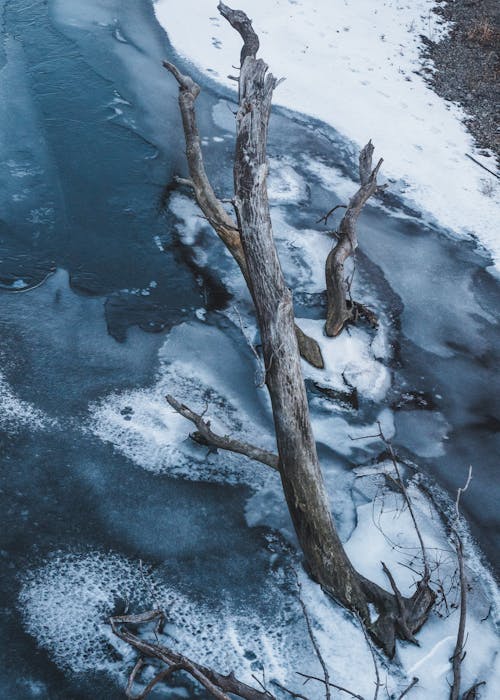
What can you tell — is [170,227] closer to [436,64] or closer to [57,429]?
[57,429]

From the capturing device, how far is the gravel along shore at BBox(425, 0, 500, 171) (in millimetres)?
9406

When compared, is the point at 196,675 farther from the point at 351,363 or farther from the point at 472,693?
the point at 351,363

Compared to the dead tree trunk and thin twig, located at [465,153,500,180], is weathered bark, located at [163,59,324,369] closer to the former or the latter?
the dead tree trunk

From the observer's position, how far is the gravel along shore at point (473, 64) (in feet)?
30.9

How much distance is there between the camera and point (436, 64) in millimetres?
10562

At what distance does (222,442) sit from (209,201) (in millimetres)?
2622

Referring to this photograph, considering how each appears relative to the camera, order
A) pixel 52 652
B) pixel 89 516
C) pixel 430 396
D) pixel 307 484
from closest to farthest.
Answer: pixel 52 652 < pixel 307 484 < pixel 89 516 < pixel 430 396

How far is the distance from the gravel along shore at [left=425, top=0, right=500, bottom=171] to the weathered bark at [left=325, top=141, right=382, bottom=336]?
3.34 metres

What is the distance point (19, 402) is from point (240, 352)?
1753 millimetres

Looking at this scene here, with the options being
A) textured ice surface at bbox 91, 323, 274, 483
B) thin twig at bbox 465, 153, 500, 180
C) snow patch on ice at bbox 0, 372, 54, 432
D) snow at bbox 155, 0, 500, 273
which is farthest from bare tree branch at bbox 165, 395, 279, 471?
thin twig at bbox 465, 153, 500, 180

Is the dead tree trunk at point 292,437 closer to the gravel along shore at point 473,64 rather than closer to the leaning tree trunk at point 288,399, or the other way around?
the leaning tree trunk at point 288,399

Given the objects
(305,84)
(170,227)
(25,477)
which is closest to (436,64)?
(305,84)

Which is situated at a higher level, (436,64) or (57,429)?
(436,64)

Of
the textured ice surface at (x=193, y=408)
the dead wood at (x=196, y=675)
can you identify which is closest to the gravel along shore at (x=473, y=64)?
the textured ice surface at (x=193, y=408)
